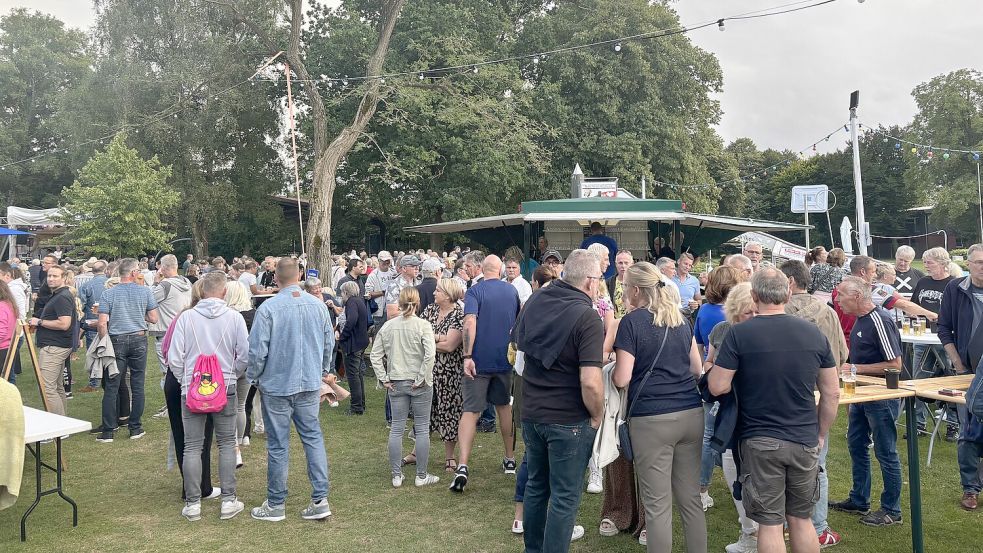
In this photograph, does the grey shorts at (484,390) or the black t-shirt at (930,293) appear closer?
the grey shorts at (484,390)

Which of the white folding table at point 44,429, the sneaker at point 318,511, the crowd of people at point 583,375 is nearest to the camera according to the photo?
the crowd of people at point 583,375

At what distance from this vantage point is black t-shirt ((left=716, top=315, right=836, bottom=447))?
3.04 m

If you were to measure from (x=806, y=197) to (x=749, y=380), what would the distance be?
13.9 m

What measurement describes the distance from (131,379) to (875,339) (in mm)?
6554

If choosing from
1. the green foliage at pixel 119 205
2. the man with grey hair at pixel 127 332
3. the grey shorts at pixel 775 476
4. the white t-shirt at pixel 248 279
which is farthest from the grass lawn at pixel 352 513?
the green foliage at pixel 119 205

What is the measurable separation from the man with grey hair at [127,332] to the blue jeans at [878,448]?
6.06 meters

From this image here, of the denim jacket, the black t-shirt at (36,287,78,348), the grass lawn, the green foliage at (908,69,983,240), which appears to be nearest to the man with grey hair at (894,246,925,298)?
the grass lawn

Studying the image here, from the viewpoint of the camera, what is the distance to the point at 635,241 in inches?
468

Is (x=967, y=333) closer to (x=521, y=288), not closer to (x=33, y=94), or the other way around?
(x=521, y=288)

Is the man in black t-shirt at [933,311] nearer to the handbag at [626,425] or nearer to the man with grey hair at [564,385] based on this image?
the handbag at [626,425]

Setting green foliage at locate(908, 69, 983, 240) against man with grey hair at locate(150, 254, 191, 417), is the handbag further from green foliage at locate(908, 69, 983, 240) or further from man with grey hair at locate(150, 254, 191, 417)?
green foliage at locate(908, 69, 983, 240)

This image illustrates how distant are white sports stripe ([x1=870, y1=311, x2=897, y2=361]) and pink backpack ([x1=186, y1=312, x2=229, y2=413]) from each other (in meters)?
4.34

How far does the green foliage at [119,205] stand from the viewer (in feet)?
69.3

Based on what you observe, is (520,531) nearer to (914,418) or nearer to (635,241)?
(914,418)
